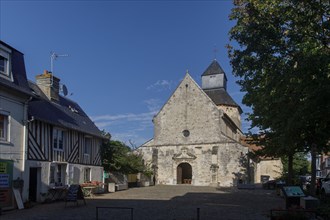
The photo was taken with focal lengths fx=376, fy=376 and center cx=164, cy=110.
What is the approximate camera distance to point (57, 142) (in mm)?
18766

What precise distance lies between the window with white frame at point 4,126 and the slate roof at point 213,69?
3774 cm

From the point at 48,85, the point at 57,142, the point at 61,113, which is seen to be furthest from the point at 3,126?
the point at 48,85

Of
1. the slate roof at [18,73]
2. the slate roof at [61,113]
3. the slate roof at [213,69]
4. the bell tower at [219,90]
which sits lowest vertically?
the slate roof at [61,113]

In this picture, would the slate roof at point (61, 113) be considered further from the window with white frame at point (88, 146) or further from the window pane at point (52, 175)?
the window pane at point (52, 175)

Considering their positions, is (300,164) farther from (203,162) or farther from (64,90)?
(64,90)

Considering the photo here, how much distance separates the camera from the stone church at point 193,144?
36406 mm

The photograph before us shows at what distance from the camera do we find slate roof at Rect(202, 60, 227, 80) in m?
49.6

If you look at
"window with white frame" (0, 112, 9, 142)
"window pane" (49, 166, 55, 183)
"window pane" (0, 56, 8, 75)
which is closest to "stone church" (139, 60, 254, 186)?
"window pane" (49, 166, 55, 183)

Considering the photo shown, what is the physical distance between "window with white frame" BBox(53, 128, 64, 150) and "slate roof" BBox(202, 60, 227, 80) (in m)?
33.0

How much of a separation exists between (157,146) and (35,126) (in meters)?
24.3

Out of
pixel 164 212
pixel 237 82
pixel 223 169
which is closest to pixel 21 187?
pixel 164 212

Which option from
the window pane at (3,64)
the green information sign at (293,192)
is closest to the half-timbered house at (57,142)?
the window pane at (3,64)

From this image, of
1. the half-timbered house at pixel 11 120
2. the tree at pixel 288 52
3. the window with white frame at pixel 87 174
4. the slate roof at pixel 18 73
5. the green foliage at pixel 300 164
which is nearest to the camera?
the tree at pixel 288 52

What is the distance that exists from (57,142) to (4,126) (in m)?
4.73
